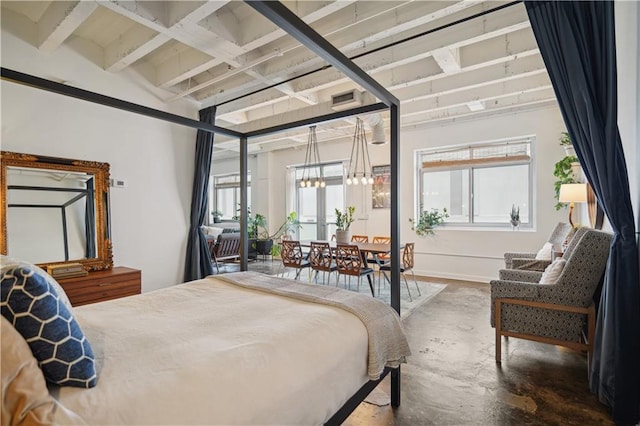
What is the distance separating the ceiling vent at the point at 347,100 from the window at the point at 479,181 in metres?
2.98

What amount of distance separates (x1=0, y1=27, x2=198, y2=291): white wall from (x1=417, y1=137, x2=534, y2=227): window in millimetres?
4608

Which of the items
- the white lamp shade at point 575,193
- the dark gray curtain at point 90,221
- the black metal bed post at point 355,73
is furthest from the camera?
the white lamp shade at point 575,193

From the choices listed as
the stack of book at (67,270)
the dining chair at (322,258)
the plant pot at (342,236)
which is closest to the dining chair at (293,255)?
the dining chair at (322,258)

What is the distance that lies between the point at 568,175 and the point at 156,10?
18.2ft

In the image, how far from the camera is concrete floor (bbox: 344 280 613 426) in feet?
6.55

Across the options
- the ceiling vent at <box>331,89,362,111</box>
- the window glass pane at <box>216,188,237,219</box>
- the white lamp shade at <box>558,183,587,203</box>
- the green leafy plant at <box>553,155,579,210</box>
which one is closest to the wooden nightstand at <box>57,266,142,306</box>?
the ceiling vent at <box>331,89,362,111</box>

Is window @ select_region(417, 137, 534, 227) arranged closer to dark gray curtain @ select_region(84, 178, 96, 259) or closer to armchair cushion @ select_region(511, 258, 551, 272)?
armchair cushion @ select_region(511, 258, 551, 272)

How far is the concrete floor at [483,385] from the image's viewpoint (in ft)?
6.55

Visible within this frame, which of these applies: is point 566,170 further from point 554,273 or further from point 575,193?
point 554,273

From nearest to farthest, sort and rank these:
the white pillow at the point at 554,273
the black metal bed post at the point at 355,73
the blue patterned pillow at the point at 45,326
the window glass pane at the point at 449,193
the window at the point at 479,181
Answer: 1. the blue patterned pillow at the point at 45,326
2. the black metal bed post at the point at 355,73
3. the white pillow at the point at 554,273
4. the window at the point at 479,181
5. the window glass pane at the point at 449,193

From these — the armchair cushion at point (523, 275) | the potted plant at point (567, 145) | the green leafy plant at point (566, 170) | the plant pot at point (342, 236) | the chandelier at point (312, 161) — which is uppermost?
the chandelier at point (312, 161)

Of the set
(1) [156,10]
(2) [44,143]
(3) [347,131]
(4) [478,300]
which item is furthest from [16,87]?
(4) [478,300]

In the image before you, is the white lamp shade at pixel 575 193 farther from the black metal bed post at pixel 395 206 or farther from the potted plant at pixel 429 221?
the black metal bed post at pixel 395 206

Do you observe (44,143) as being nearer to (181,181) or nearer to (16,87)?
(16,87)
